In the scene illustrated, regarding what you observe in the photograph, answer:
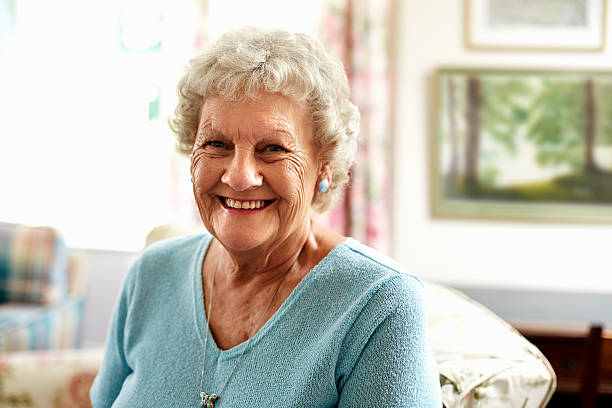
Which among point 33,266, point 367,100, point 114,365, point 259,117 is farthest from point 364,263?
point 33,266

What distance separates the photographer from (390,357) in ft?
3.04

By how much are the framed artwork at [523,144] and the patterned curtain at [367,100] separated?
280 millimetres

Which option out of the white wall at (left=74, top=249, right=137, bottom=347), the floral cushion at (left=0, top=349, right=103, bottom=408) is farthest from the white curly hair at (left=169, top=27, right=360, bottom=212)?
the white wall at (left=74, top=249, right=137, bottom=347)

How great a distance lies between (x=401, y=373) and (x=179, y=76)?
0.74 m

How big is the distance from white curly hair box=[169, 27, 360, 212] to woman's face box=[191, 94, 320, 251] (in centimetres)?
2

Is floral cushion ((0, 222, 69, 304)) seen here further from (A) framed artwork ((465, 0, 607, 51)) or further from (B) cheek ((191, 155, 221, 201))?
(A) framed artwork ((465, 0, 607, 51))

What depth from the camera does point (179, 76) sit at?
4.00ft

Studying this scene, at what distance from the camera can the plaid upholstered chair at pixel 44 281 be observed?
2.88 m

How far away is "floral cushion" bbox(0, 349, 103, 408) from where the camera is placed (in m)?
1.63

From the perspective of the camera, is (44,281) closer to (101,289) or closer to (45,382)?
(101,289)

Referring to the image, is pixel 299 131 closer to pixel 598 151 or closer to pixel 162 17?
pixel 598 151

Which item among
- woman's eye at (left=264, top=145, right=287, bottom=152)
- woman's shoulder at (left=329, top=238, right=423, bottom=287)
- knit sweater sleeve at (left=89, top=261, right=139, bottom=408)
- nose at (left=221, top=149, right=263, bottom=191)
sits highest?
woman's eye at (left=264, top=145, right=287, bottom=152)

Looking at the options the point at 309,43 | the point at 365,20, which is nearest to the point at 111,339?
the point at 309,43

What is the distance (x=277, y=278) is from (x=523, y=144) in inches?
90.9
